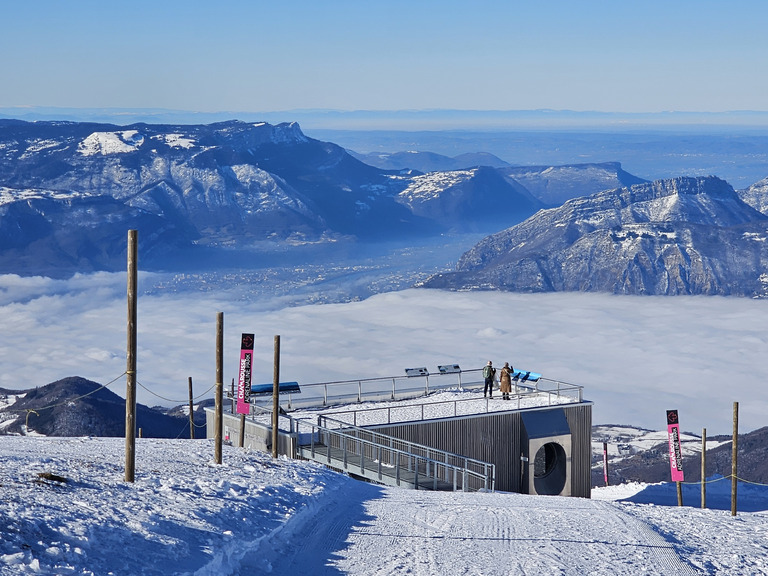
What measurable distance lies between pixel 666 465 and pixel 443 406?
12010cm

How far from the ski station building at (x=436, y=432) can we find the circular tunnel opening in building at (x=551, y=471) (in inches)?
1.5

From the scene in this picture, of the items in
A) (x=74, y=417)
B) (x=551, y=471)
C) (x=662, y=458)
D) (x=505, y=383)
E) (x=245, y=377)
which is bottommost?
(x=662, y=458)

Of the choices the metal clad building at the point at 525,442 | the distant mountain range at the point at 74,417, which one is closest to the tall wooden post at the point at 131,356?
the metal clad building at the point at 525,442

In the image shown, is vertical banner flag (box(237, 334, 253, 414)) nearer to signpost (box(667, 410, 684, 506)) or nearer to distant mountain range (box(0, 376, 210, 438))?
signpost (box(667, 410, 684, 506))

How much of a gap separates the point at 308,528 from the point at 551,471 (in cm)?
2339

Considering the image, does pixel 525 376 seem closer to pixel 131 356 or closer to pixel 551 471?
pixel 551 471

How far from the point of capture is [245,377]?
30875mm

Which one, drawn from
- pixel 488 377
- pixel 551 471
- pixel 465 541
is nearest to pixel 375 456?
pixel 488 377

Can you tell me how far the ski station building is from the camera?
3000 centimetres

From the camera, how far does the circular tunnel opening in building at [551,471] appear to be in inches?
1479

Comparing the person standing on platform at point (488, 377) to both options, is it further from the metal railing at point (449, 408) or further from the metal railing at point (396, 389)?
the metal railing at point (396, 389)

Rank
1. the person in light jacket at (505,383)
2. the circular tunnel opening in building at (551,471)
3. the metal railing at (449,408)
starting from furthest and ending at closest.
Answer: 1. the circular tunnel opening in building at (551,471)
2. the person in light jacket at (505,383)
3. the metal railing at (449,408)

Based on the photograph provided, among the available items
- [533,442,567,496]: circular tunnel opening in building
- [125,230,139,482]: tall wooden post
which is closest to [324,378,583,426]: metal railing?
[533,442,567,496]: circular tunnel opening in building

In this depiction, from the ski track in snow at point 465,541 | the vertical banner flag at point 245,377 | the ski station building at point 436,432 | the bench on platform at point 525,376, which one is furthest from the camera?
the bench on platform at point 525,376
